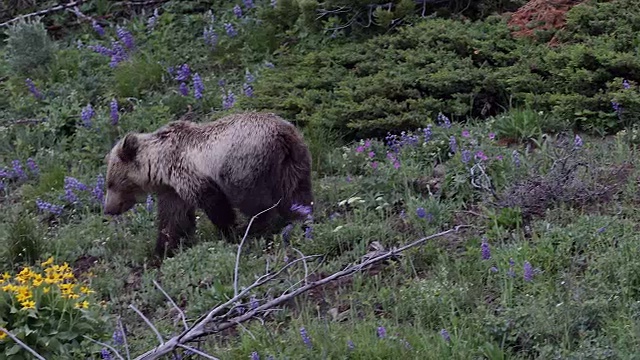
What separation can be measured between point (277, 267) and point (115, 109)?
3.64 m

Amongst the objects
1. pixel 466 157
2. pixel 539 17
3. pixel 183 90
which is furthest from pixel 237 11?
pixel 466 157

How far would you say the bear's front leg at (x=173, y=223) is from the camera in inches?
313

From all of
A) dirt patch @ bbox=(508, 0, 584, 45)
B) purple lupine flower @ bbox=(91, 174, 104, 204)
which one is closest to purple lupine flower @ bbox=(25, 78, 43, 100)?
purple lupine flower @ bbox=(91, 174, 104, 204)

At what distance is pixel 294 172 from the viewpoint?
7750mm

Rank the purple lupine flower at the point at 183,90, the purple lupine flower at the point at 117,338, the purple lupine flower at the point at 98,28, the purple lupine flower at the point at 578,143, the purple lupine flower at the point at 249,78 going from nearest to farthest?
the purple lupine flower at the point at 117,338, the purple lupine flower at the point at 578,143, the purple lupine flower at the point at 249,78, the purple lupine flower at the point at 183,90, the purple lupine flower at the point at 98,28

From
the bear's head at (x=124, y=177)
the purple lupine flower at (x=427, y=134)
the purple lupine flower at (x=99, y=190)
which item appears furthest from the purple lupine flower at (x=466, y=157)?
the purple lupine flower at (x=99, y=190)

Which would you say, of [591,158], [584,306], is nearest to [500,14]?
[591,158]

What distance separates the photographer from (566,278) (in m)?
6.09

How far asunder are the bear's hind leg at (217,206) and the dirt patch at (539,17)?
316 cm

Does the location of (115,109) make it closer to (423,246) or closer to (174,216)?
(174,216)

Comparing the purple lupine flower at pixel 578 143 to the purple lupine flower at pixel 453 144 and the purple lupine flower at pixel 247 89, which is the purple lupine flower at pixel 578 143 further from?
the purple lupine flower at pixel 247 89

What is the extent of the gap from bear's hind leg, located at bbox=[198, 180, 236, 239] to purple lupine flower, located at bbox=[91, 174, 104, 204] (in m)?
1.46

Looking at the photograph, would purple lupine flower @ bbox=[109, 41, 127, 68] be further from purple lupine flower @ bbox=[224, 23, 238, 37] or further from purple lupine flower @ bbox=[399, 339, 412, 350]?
purple lupine flower @ bbox=[399, 339, 412, 350]

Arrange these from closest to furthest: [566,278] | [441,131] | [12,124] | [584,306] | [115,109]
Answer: [584,306]
[566,278]
[441,131]
[115,109]
[12,124]
